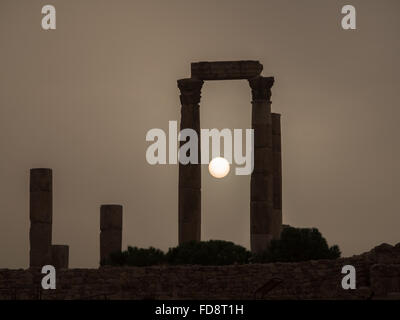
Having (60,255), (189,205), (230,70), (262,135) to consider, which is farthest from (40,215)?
(230,70)

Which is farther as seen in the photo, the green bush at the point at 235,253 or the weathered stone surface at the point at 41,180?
the weathered stone surface at the point at 41,180

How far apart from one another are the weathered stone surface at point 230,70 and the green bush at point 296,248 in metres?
6.05

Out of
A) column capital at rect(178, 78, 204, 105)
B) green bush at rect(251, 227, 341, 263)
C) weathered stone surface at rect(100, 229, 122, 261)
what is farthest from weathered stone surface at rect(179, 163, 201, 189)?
weathered stone surface at rect(100, 229, 122, 261)

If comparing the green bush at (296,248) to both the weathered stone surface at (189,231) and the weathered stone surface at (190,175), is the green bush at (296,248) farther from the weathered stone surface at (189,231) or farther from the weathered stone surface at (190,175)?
the weathered stone surface at (190,175)

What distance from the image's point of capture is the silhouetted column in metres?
56.4

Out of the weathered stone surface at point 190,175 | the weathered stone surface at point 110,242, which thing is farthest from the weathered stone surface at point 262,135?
the weathered stone surface at point 110,242

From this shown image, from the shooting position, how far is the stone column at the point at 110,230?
54.2m

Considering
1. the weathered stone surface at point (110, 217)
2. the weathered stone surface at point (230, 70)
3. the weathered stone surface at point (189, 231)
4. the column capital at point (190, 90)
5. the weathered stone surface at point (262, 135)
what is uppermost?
the weathered stone surface at point (230, 70)

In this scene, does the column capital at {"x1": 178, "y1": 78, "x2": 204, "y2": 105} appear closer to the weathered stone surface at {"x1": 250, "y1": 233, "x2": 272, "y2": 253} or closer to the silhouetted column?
the weathered stone surface at {"x1": 250, "y1": 233, "x2": 272, "y2": 253}

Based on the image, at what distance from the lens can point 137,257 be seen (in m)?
49.4

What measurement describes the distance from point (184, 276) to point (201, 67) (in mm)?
11475

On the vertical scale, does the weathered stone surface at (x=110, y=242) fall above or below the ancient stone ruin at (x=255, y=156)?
below
